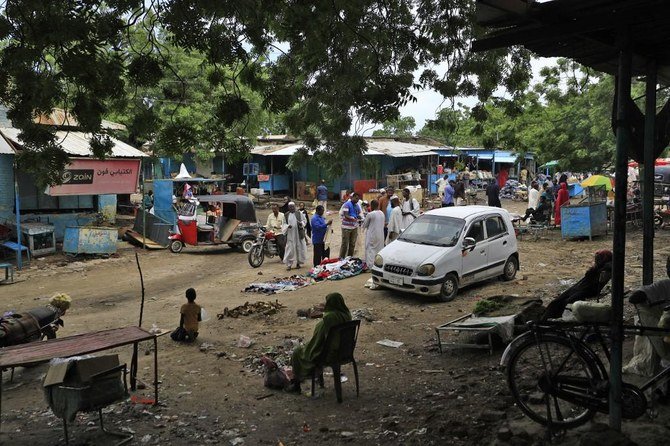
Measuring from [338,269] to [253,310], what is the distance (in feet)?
10.9

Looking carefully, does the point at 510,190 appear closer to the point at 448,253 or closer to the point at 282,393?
the point at 448,253

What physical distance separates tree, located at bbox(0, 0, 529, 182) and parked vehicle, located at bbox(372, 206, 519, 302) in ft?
8.95

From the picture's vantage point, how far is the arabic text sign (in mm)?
16500

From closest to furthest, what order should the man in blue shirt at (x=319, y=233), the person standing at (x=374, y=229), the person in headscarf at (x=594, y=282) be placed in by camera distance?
the person in headscarf at (x=594, y=282) < the person standing at (x=374, y=229) < the man in blue shirt at (x=319, y=233)

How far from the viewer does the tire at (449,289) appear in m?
10.6

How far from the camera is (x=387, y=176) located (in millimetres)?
31672

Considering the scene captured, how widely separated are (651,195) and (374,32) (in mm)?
5143

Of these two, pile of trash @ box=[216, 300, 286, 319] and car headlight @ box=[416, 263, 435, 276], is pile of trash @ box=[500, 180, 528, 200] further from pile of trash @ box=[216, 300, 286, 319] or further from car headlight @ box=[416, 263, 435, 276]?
pile of trash @ box=[216, 300, 286, 319]

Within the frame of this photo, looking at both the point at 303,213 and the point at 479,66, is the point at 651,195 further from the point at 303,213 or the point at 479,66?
the point at 303,213

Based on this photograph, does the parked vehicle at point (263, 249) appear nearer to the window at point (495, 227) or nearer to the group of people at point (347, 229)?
the group of people at point (347, 229)

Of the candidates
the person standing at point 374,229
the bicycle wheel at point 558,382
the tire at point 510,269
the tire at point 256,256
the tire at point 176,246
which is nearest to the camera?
the bicycle wheel at point 558,382

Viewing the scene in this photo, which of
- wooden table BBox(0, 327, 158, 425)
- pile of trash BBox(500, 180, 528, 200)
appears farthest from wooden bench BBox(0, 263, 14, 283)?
pile of trash BBox(500, 180, 528, 200)

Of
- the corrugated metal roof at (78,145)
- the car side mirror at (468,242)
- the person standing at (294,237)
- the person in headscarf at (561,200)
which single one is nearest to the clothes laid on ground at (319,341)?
the car side mirror at (468,242)

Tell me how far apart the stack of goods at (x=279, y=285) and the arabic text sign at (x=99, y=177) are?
707 cm
